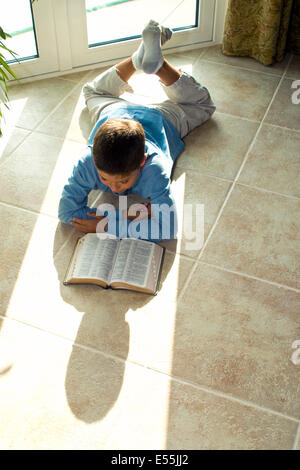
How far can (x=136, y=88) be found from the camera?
8.29 ft

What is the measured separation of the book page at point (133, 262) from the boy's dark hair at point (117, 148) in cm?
24

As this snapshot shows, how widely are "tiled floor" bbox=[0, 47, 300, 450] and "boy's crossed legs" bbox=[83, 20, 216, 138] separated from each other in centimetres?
8

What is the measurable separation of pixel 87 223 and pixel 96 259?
0.16 m

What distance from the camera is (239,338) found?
162 cm

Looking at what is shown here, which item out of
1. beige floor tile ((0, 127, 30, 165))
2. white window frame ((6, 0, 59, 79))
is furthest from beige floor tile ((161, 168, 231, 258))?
white window frame ((6, 0, 59, 79))

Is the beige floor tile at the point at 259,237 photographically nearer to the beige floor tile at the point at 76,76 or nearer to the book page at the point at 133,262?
the book page at the point at 133,262

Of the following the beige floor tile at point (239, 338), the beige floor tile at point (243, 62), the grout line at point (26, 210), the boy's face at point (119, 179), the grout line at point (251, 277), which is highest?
the boy's face at point (119, 179)

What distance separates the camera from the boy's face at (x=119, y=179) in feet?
5.59

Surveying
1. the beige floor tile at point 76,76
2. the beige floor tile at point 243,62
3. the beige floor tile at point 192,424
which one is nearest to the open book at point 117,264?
the beige floor tile at point 192,424

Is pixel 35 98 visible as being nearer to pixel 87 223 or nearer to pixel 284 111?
pixel 87 223

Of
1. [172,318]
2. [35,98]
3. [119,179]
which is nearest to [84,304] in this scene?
[172,318]

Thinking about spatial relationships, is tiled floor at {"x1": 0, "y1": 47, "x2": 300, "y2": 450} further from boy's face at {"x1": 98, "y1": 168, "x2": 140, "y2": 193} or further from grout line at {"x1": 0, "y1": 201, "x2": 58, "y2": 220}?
boy's face at {"x1": 98, "y1": 168, "x2": 140, "y2": 193}

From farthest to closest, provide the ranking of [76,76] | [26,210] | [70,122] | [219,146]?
1. [76,76]
2. [70,122]
3. [219,146]
4. [26,210]

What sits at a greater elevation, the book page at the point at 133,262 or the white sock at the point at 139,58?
the white sock at the point at 139,58
